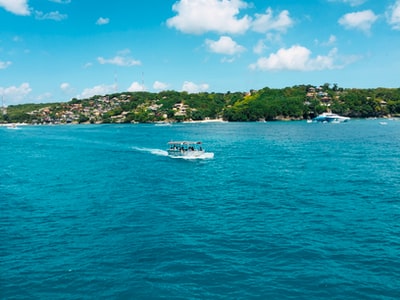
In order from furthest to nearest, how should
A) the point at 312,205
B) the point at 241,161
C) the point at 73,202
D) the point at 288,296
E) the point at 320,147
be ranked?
1. the point at 320,147
2. the point at 241,161
3. the point at 73,202
4. the point at 312,205
5. the point at 288,296

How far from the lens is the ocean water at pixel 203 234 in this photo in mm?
23219

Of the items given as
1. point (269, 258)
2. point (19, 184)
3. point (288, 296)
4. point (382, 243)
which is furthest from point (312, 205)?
point (19, 184)

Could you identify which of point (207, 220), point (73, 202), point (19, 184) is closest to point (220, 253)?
point (207, 220)

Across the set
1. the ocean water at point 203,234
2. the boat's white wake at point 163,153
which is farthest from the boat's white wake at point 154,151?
the ocean water at point 203,234

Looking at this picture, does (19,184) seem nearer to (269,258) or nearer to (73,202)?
(73,202)

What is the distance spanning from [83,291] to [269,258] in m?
12.8

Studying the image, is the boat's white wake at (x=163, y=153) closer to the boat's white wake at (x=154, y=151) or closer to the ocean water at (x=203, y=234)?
the boat's white wake at (x=154, y=151)

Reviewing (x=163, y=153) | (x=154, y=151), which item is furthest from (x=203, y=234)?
(x=154, y=151)

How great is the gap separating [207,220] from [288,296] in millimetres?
14449

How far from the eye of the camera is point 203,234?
104ft

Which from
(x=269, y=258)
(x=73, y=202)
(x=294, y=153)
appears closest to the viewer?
(x=269, y=258)

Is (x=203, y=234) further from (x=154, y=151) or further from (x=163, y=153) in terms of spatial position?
(x=154, y=151)

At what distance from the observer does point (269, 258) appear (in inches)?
1056

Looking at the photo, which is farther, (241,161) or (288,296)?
(241,161)
